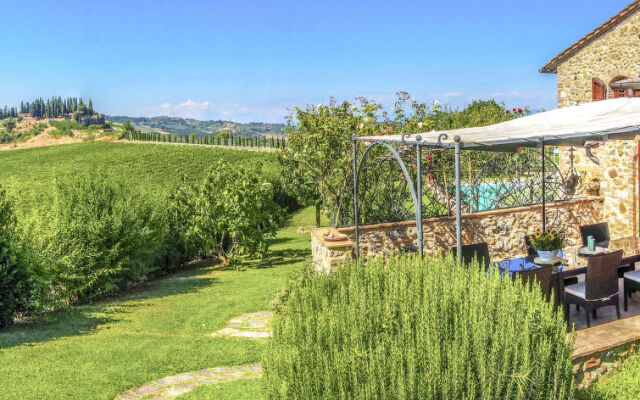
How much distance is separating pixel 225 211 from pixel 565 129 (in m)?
9.57

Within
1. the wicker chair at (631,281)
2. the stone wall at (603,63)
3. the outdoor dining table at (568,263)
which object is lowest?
the wicker chair at (631,281)

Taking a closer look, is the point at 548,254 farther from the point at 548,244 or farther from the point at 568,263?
the point at 568,263

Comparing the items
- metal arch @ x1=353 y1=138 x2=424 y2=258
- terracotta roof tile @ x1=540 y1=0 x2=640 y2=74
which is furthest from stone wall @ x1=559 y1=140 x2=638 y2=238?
terracotta roof tile @ x1=540 y1=0 x2=640 y2=74

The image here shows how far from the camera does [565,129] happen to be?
5469 millimetres

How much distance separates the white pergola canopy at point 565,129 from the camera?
515 cm

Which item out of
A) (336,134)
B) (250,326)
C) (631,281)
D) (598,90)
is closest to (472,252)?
(631,281)

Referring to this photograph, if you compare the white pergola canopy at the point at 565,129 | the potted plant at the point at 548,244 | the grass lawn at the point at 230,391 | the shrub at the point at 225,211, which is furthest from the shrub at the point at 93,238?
the potted plant at the point at 548,244

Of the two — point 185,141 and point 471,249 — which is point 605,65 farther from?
point 185,141

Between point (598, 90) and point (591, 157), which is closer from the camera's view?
point (591, 157)

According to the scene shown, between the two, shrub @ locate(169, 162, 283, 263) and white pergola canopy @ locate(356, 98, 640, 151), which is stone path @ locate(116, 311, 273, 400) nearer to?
white pergola canopy @ locate(356, 98, 640, 151)

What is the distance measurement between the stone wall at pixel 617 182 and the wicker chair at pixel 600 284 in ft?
17.8

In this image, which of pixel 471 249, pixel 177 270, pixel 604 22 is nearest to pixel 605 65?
pixel 604 22

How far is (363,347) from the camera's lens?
311cm

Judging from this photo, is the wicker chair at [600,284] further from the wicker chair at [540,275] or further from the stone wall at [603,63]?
the stone wall at [603,63]
